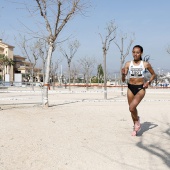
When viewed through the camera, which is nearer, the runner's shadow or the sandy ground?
the sandy ground

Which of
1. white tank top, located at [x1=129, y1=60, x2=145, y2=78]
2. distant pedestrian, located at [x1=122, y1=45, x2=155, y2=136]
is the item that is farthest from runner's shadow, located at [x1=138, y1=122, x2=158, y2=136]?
white tank top, located at [x1=129, y1=60, x2=145, y2=78]

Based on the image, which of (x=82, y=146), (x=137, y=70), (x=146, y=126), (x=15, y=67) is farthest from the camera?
(x=15, y=67)

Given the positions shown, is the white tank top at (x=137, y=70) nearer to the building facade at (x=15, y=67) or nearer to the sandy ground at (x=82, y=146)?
the sandy ground at (x=82, y=146)

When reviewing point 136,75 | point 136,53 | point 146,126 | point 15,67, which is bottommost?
point 146,126

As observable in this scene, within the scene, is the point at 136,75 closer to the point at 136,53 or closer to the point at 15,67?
the point at 136,53

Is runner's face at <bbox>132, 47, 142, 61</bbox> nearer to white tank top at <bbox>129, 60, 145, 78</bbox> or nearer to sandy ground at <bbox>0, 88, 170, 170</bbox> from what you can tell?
white tank top at <bbox>129, 60, 145, 78</bbox>

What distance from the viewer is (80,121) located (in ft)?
26.6

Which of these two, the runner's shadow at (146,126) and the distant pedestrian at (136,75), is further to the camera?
the runner's shadow at (146,126)

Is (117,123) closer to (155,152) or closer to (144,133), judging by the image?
(144,133)

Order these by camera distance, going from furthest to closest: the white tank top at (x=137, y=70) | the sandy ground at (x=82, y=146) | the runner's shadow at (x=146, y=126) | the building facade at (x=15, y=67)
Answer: the building facade at (x=15, y=67) → the runner's shadow at (x=146, y=126) → the white tank top at (x=137, y=70) → the sandy ground at (x=82, y=146)

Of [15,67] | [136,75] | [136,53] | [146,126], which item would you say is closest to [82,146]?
[136,75]

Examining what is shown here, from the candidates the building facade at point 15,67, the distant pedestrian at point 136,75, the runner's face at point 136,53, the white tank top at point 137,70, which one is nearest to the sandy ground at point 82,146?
the distant pedestrian at point 136,75

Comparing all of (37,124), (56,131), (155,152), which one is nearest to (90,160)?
(155,152)

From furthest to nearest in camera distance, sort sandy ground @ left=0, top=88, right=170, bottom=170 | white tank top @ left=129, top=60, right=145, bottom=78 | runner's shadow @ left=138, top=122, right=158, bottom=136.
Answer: runner's shadow @ left=138, top=122, right=158, bottom=136 → white tank top @ left=129, top=60, right=145, bottom=78 → sandy ground @ left=0, top=88, right=170, bottom=170
